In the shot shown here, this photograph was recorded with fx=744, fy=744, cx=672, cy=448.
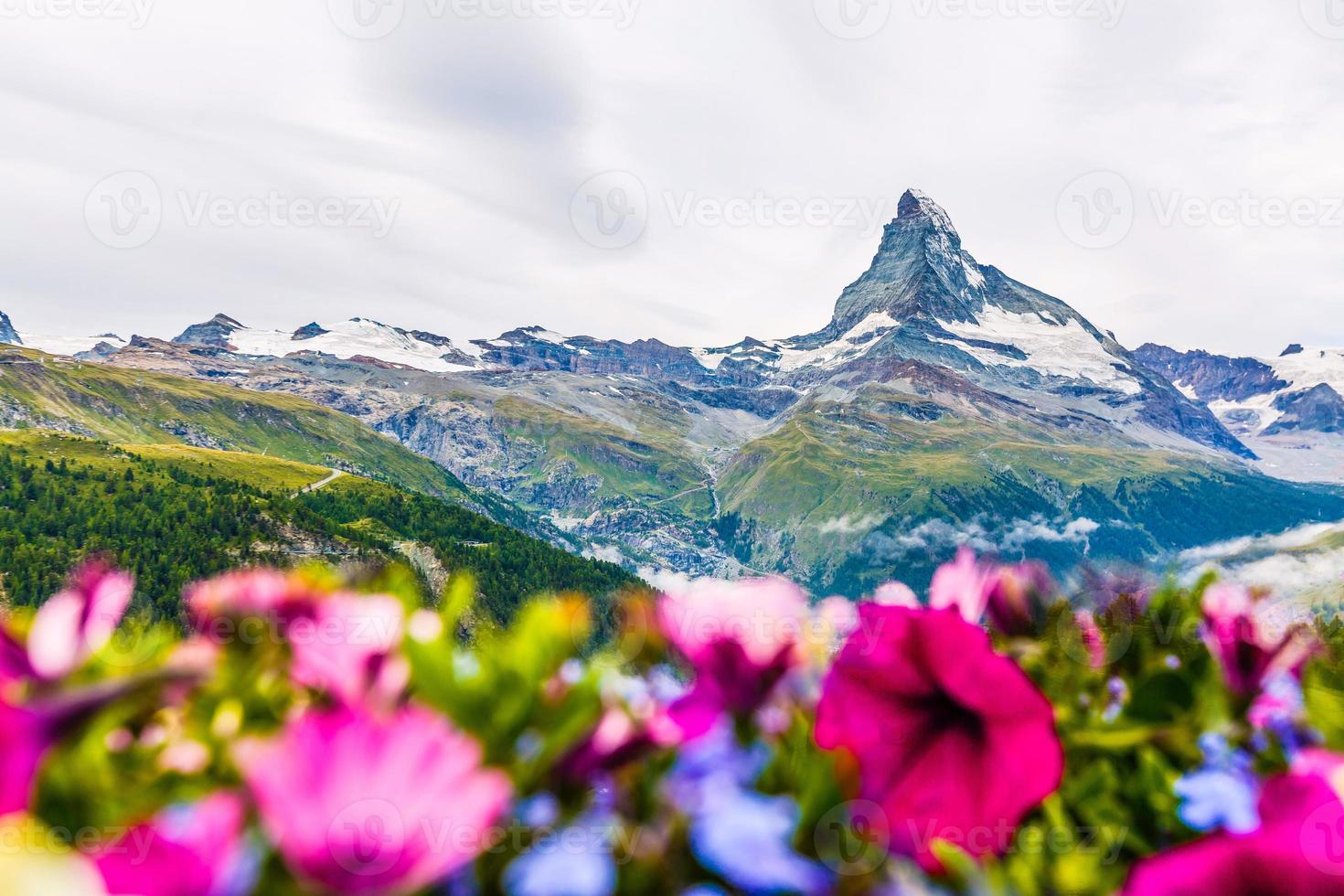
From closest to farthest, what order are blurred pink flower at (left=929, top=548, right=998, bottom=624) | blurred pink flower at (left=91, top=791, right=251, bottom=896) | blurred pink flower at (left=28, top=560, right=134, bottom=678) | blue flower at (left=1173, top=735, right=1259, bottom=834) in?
1. blurred pink flower at (left=91, top=791, right=251, bottom=896)
2. blue flower at (left=1173, top=735, right=1259, bottom=834)
3. blurred pink flower at (left=28, top=560, right=134, bottom=678)
4. blurred pink flower at (left=929, top=548, right=998, bottom=624)

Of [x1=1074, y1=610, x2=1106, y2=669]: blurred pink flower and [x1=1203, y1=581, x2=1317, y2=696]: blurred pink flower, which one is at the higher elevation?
[x1=1203, y1=581, x2=1317, y2=696]: blurred pink flower

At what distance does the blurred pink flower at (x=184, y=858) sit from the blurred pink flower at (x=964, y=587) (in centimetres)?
200

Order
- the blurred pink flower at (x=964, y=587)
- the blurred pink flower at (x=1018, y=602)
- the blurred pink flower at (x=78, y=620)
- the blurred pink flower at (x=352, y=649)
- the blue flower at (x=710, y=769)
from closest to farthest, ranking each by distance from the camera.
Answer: the blue flower at (x=710, y=769), the blurred pink flower at (x=352, y=649), the blurred pink flower at (x=78, y=620), the blurred pink flower at (x=964, y=587), the blurred pink flower at (x=1018, y=602)

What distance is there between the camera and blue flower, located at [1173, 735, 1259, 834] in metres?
1.55

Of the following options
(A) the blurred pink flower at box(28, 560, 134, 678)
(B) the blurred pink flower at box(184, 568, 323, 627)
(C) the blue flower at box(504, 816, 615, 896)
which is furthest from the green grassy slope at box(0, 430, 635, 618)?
(C) the blue flower at box(504, 816, 615, 896)

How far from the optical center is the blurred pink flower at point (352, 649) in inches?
66.7

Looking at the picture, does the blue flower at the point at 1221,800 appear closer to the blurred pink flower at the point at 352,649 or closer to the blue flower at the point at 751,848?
the blue flower at the point at 751,848

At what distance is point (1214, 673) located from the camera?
240 centimetres

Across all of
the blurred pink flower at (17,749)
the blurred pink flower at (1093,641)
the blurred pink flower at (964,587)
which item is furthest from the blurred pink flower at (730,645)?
the blurred pink flower at (1093,641)

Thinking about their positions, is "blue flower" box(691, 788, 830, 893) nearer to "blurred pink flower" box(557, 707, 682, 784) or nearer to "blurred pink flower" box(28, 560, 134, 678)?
"blurred pink flower" box(557, 707, 682, 784)

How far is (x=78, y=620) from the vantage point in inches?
78.5

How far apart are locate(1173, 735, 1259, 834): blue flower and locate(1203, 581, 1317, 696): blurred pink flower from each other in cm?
87

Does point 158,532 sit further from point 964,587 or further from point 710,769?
point 710,769

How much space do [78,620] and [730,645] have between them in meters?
1.75
